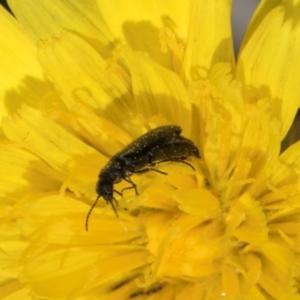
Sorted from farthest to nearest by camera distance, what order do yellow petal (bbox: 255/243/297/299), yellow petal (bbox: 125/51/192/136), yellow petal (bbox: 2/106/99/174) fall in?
yellow petal (bbox: 2/106/99/174)
yellow petal (bbox: 125/51/192/136)
yellow petal (bbox: 255/243/297/299)

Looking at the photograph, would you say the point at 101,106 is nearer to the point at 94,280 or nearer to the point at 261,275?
the point at 94,280

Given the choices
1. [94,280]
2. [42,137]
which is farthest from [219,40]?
[94,280]

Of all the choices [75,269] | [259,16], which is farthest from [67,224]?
[259,16]

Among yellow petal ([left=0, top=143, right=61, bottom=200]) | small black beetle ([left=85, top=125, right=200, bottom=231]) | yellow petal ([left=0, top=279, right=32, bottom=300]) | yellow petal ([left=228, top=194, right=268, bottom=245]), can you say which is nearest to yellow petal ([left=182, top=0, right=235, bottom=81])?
small black beetle ([left=85, top=125, right=200, bottom=231])

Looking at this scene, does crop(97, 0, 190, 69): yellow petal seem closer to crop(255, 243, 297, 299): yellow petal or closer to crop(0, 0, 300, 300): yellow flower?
crop(0, 0, 300, 300): yellow flower

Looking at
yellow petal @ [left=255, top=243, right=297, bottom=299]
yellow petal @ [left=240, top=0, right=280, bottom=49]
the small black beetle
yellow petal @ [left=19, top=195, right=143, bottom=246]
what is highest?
yellow petal @ [left=240, top=0, right=280, bottom=49]

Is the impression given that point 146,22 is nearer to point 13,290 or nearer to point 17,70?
point 17,70

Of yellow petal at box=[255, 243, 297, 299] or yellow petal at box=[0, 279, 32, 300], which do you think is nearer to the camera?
yellow petal at box=[255, 243, 297, 299]
